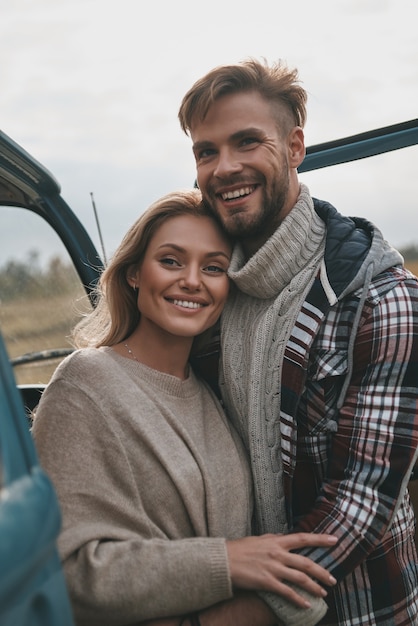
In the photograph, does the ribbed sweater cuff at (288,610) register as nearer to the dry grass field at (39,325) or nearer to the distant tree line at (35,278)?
the dry grass field at (39,325)

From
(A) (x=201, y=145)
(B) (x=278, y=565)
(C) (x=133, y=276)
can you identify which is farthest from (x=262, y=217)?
(B) (x=278, y=565)

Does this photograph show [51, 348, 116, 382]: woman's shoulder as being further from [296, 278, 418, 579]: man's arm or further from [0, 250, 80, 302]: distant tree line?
[0, 250, 80, 302]: distant tree line

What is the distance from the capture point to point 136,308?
2.35m

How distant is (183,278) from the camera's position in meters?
2.14

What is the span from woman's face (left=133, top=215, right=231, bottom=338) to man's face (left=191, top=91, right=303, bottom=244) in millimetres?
115

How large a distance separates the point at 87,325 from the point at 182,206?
557 mm

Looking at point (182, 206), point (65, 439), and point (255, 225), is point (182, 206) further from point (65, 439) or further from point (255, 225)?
point (65, 439)

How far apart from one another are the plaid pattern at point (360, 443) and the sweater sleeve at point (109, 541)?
0.35 m

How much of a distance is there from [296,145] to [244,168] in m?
0.31

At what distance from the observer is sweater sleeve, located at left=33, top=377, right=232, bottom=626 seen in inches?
65.5

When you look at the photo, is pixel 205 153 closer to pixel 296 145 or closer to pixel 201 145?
pixel 201 145

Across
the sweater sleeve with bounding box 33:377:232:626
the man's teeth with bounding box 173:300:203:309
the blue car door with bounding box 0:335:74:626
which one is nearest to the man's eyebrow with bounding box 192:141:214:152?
the man's teeth with bounding box 173:300:203:309

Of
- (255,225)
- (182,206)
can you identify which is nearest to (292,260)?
(255,225)

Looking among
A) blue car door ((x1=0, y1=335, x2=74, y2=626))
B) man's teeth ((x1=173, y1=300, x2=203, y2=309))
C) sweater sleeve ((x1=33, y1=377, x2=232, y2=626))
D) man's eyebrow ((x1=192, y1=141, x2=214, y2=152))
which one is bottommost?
sweater sleeve ((x1=33, y1=377, x2=232, y2=626))
